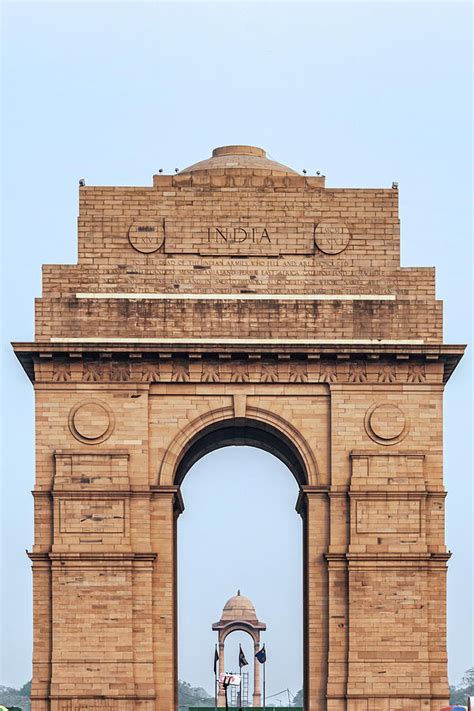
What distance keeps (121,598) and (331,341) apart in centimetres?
864

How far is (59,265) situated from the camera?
55.9 m

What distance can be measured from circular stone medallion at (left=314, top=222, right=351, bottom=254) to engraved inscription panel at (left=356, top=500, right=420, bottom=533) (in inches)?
275

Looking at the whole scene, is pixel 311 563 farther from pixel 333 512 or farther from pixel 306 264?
pixel 306 264

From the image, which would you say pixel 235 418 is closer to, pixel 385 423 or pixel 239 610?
pixel 385 423

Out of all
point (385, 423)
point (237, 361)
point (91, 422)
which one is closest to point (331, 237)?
point (237, 361)

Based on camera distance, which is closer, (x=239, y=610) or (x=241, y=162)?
(x=241, y=162)

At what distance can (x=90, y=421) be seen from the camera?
54.7 m

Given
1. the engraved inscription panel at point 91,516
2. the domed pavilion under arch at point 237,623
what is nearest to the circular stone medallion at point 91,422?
Answer: the engraved inscription panel at point 91,516

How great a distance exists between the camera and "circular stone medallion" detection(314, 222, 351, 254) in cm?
5619

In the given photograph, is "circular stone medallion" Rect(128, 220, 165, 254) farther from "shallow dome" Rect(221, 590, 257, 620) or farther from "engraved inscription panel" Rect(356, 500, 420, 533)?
"shallow dome" Rect(221, 590, 257, 620)

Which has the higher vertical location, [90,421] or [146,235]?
[146,235]

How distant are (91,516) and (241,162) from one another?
11090 millimetres

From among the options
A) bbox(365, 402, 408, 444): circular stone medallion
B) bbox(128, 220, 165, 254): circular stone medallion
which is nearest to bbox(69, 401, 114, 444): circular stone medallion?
bbox(128, 220, 165, 254): circular stone medallion

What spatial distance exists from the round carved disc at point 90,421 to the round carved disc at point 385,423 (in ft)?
22.7
